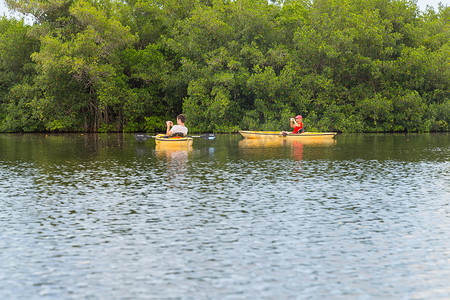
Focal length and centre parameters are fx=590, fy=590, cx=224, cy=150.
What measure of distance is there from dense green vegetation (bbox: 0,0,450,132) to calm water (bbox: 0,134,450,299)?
40.4 meters

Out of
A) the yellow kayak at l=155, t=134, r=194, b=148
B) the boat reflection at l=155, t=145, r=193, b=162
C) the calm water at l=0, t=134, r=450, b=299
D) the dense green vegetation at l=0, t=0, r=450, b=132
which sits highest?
the dense green vegetation at l=0, t=0, r=450, b=132

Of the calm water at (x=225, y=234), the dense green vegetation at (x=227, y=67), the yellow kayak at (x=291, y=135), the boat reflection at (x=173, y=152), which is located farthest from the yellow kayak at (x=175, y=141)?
the dense green vegetation at (x=227, y=67)

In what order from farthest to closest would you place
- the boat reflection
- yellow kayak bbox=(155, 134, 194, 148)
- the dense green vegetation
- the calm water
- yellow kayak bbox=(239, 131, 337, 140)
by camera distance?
the dense green vegetation < yellow kayak bbox=(239, 131, 337, 140) < yellow kayak bbox=(155, 134, 194, 148) < the boat reflection < the calm water

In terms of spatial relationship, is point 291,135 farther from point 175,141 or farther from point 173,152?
point 173,152

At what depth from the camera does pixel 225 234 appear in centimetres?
1128

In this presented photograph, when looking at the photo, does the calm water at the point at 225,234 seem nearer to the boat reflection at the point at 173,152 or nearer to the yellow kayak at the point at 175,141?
the boat reflection at the point at 173,152

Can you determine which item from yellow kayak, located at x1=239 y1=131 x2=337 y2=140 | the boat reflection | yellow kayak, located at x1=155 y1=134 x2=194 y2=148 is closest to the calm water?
the boat reflection

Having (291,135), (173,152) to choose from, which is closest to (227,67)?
(291,135)

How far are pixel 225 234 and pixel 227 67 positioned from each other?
54.0 metres

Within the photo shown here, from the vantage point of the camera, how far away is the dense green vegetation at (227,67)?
61.4 meters

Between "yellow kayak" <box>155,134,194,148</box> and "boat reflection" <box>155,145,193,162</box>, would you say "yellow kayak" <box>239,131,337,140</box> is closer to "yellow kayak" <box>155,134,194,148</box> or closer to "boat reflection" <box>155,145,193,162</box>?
"yellow kayak" <box>155,134,194,148</box>

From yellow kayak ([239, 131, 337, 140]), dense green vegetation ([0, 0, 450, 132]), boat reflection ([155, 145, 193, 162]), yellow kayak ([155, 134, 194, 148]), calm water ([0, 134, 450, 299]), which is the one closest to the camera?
calm water ([0, 134, 450, 299])

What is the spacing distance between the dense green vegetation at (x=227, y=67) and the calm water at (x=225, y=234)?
132 feet

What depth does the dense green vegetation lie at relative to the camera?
61.4 m
